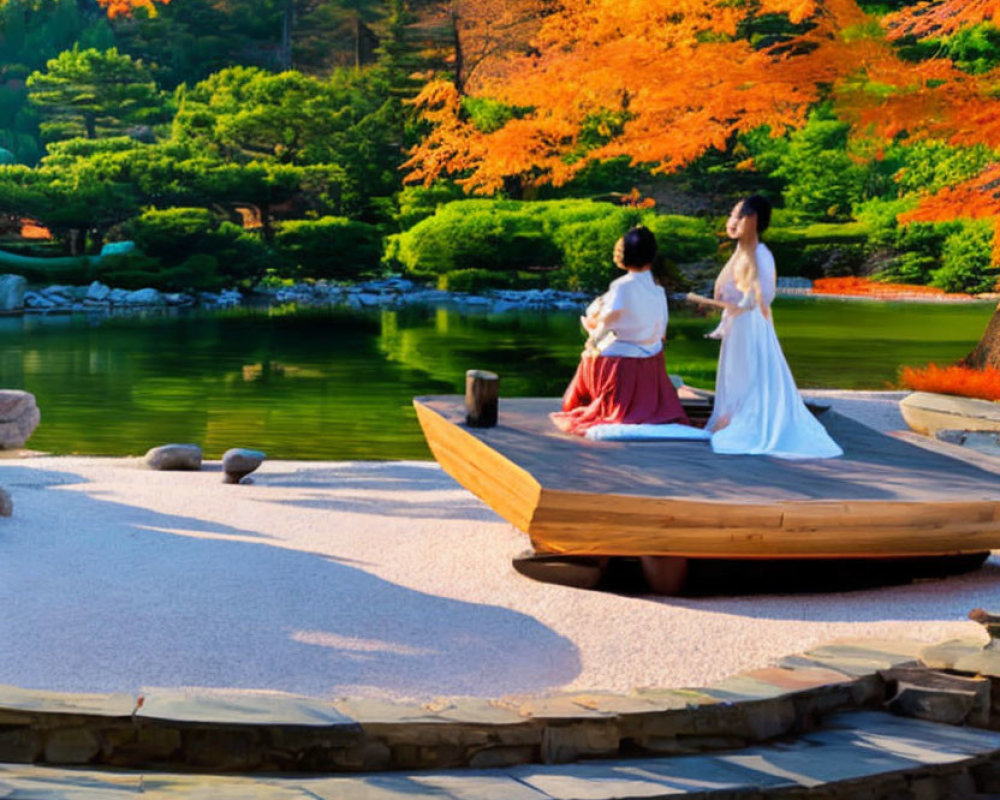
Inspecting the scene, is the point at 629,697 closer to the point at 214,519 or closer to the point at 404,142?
the point at 214,519

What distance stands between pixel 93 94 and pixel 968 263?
2246 centimetres

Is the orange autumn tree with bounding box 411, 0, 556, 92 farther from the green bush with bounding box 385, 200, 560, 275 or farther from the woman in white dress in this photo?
the woman in white dress

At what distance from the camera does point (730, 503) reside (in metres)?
5.96

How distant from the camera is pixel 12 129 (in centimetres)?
3853

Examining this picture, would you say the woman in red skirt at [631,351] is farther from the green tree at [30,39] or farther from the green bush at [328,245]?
the green tree at [30,39]

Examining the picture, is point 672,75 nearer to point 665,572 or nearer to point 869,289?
point 665,572

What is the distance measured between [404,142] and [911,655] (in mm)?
31388

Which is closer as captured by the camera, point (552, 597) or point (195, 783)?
point (195, 783)

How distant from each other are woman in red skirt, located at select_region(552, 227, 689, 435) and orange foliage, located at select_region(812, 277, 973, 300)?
2734 centimetres

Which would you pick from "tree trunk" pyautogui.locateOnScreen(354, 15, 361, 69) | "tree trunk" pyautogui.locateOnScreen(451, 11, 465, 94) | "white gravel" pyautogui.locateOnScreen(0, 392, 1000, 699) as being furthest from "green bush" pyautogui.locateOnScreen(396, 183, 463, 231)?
"white gravel" pyautogui.locateOnScreen(0, 392, 1000, 699)

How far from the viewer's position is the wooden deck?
5.96m

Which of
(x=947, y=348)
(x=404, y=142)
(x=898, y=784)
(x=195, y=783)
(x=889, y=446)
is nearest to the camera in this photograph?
(x=195, y=783)

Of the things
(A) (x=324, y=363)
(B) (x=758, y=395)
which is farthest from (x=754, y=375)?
(A) (x=324, y=363)

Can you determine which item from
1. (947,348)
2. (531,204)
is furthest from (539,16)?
(947,348)
